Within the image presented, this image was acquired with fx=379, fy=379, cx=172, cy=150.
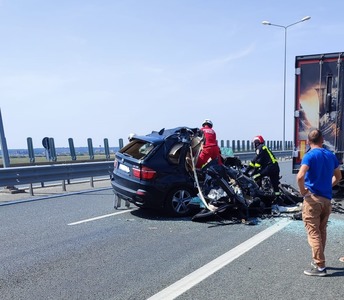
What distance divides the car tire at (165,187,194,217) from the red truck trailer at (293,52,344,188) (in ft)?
12.4

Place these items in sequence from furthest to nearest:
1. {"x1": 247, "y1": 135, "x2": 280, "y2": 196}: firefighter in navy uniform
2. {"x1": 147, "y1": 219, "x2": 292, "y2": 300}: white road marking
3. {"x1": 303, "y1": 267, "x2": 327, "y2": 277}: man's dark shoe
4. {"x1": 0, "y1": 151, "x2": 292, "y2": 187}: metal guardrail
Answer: {"x1": 0, "y1": 151, "x2": 292, "y2": 187}: metal guardrail → {"x1": 247, "y1": 135, "x2": 280, "y2": 196}: firefighter in navy uniform → {"x1": 303, "y1": 267, "x2": 327, "y2": 277}: man's dark shoe → {"x1": 147, "y1": 219, "x2": 292, "y2": 300}: white road marking

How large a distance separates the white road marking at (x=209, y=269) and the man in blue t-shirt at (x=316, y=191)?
39.6 inches

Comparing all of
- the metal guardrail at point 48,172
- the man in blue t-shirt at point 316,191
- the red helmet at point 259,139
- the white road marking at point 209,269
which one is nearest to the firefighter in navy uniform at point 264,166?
the red helmet at point 259,139

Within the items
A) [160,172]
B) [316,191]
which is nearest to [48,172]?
[160,172]

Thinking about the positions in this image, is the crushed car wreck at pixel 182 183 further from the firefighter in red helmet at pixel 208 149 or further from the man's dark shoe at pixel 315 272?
the man's dark shoe at pixel 315 272

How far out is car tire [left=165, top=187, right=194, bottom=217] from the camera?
7281 mm

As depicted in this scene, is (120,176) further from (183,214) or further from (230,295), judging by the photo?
(230,295)

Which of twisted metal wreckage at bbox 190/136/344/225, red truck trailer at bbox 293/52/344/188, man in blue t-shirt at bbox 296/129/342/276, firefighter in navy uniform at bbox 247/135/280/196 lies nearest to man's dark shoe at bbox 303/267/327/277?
man in blue t-shirt at bbox 296/129/342/276

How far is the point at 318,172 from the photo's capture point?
170 inches

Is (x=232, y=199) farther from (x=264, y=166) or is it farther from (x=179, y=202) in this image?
(x=264, y=166)

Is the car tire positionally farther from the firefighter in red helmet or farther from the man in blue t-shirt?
the man in blue t-shirt

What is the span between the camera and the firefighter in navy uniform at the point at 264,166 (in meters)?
8.67

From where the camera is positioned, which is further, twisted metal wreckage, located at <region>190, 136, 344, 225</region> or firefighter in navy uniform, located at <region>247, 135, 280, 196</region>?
firefighter in navy uniform, located at <region>247, 135, 280, 196</region>

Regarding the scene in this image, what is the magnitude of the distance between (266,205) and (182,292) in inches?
174
